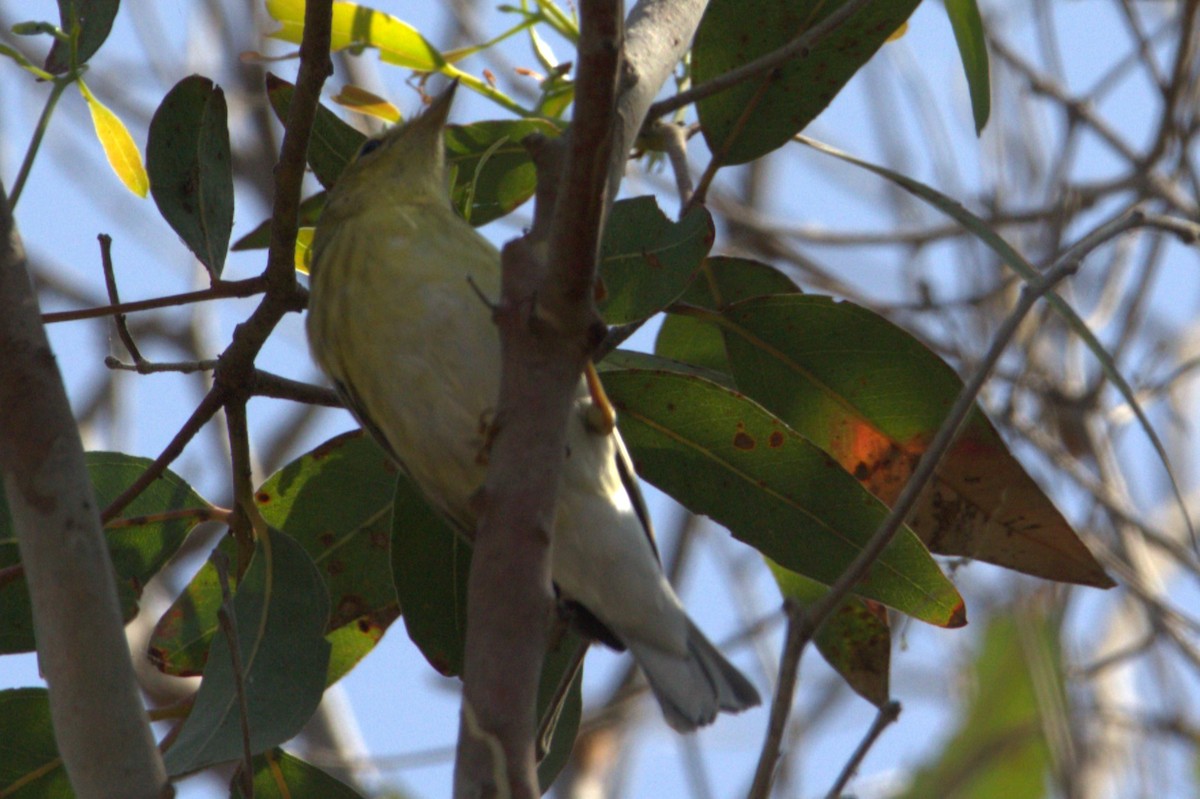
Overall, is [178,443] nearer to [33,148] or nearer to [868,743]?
[33,148]

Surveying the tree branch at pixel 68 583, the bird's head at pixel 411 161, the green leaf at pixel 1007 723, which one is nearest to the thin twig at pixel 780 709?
the tree branch at pixel 68 583

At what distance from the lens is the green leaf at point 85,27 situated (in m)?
2.24

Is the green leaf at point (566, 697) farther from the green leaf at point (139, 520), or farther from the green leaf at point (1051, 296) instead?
the green leaf at point (1051, 296)

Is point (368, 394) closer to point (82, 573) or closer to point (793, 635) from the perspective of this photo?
point (82, 573)

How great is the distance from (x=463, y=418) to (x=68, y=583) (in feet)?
3.18

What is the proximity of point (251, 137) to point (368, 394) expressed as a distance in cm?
438

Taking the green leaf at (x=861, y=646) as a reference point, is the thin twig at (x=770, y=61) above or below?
above

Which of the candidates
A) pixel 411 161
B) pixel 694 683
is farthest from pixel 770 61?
pixel 411 161

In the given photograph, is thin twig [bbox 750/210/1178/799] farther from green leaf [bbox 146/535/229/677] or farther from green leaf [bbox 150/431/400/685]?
green leaf [bbox 146/535/229/677]

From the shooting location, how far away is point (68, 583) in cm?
151

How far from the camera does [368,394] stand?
8.22 ft

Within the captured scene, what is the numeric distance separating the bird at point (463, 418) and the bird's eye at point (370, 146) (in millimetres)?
145

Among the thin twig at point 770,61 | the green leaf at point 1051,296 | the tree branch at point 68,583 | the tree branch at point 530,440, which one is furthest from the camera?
the thin twig at point 770,61

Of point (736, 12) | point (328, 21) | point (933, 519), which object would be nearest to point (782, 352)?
point (933, 519)
